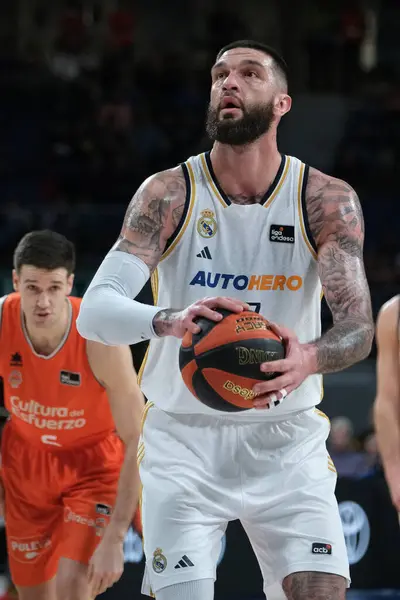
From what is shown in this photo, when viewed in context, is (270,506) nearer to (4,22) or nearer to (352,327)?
(352,327)

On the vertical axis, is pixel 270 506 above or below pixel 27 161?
below

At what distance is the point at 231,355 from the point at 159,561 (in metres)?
0.78

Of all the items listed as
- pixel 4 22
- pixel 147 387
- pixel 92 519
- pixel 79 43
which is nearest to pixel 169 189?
pixel 147 387

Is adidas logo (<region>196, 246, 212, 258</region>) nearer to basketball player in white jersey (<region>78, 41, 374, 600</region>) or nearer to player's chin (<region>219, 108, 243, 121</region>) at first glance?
basketball player in white jersey (<region>78, 41, 374, 600</region>)

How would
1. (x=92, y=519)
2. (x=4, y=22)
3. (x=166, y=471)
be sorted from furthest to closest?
(x=4, y=22) < (x=92, y=519) < (x=166, y=471)

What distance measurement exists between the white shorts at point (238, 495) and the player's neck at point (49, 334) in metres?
1.23

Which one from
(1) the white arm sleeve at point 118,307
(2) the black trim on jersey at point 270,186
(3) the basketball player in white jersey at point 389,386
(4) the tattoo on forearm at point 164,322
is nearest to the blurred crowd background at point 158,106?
(3) the basketball player in white jersey at point 389,386

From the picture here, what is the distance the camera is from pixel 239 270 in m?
3.43

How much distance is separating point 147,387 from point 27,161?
928cm

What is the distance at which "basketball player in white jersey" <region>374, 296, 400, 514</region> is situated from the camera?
180 inches

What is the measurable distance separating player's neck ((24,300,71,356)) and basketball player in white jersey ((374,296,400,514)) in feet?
4.69

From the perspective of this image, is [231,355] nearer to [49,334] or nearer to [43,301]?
[43,301]

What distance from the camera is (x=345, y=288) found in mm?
3270

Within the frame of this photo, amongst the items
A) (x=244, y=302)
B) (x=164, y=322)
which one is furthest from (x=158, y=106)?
(x=164, y=322)
